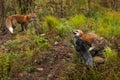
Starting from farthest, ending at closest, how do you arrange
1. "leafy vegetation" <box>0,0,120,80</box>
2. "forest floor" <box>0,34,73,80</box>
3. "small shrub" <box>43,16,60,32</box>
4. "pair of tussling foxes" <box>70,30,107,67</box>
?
"small shrub" <box>43,16,60,32</box> < "forest floor" <box>0,34,73,80</box> < "pair of tussling foxes" <box>70,30,107,67</box> < "leafy vegetation" <box>0,0,120,80</box>

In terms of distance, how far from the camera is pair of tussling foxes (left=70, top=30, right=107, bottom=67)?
6.76 metres

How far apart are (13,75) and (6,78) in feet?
0.78

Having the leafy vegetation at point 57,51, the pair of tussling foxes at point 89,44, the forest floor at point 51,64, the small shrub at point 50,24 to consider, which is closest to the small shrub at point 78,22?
the leafy vegetation at point 57,51

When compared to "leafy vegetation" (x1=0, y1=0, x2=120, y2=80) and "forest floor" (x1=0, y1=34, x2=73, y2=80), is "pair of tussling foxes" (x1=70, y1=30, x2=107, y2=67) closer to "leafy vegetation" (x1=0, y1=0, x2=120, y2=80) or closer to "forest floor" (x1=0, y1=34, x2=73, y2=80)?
"leafy vegetation" (x1=0, y1=0, x2=120, y2=80)

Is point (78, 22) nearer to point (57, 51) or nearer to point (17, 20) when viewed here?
point (57, 51)

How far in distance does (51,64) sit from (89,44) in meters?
0.91

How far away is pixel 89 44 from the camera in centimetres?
708

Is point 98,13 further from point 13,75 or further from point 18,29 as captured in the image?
point 13,75

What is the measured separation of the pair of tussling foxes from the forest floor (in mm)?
460

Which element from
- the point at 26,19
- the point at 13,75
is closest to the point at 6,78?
the point at 13,75

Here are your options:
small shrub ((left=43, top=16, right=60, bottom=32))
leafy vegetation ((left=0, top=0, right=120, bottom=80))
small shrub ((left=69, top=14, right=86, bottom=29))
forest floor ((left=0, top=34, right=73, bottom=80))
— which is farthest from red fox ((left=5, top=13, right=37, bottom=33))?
forest floor ((left=0, top=34, right=73, bottom=80))

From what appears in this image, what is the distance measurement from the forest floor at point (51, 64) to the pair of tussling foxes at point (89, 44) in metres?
0.46

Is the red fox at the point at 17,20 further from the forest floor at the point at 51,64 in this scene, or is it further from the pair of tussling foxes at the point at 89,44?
the pair of tussling foxes at the point at 89,44

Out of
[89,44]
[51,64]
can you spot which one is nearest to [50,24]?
[51,64]
